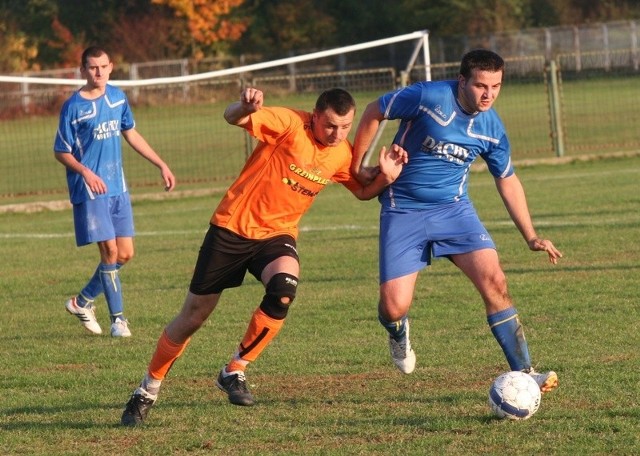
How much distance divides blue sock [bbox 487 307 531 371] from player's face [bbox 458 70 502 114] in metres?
1.13

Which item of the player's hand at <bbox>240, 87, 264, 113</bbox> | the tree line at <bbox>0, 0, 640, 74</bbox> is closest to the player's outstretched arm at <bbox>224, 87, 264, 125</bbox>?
the player's hand at <bbox>240, 87, 264, 113</bbox>

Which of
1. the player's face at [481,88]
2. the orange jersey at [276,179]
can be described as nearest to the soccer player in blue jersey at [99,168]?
the orange jersey at [276,179]

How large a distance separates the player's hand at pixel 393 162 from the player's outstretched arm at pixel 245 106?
0.80m

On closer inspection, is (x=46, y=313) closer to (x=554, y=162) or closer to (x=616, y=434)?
(x=616, y=434)

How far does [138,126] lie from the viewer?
1361 inches

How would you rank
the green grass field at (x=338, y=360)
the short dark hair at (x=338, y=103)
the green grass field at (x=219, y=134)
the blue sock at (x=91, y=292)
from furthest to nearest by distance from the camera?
the green grass field at (x=219, y=134) → the blue sock at (x=91, y=292) → the short dark hair at (x=338, y=103) → the green grass field at (x=338, y=360)

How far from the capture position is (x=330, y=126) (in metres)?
6.76

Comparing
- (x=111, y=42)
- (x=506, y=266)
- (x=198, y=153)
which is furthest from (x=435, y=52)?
(x=506, y=266)

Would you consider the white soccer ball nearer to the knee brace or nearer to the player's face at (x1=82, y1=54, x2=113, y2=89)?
the knee brace

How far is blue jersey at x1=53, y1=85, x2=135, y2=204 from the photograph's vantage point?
32.0ft

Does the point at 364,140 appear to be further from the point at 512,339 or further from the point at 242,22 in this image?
the point at 242,22

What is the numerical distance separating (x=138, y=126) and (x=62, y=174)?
8.09 metres

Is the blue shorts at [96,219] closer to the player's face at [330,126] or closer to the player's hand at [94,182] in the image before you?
the player's hand at [94,182]

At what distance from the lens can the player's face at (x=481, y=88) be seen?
672 centimetres
